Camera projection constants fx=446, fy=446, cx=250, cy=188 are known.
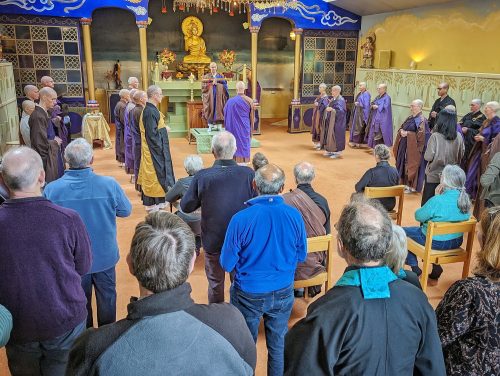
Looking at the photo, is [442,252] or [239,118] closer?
[442,252]

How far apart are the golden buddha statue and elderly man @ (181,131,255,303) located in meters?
10.9

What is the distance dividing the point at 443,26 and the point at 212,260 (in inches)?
336

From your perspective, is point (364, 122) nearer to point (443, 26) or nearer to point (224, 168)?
point (443, 26)

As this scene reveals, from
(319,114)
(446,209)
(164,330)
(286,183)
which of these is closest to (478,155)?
(286,183)

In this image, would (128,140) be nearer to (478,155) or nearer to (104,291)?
(104,291)

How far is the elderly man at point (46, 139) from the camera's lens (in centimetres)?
541

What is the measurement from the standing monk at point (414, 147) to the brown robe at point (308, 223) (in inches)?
155

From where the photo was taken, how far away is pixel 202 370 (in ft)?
3.66

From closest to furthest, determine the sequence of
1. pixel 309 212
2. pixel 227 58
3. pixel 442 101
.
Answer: pixel 309 212
pixel 442 101
pixel 227 58

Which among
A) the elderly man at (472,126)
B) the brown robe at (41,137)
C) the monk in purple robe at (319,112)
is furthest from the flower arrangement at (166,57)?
the elderly man at (472,126)

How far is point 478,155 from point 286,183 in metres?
2.83

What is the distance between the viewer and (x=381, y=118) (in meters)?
9.56

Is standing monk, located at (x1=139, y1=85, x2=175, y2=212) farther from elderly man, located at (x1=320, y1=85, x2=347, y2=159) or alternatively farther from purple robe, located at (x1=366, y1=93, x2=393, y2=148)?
purple robe, located at (x1=366, y1=93, x2=393, y2=148)

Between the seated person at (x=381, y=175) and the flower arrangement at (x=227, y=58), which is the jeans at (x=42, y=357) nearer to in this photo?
the seated person at (x=381, y=175)
